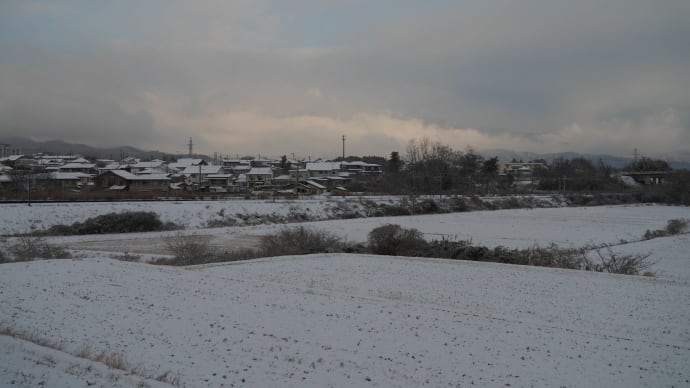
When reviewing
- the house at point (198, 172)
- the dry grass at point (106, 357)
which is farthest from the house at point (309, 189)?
the dry grass at point (106, 357)

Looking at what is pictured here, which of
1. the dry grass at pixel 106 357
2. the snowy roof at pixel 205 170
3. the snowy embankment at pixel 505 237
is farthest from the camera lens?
the snowy roof at pixel 205 170

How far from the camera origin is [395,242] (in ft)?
64.4

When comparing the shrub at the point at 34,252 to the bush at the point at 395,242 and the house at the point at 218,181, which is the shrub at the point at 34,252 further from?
the house at the point at 218,181

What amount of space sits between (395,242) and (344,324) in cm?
1106

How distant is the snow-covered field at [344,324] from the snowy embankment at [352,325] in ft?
0.10

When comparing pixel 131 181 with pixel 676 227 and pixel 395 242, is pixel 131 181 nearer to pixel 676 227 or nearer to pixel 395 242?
pixel 395 242

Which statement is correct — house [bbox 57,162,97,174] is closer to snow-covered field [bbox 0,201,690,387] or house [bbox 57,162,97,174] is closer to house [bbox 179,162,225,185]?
house [bbox 179,162,225,185]

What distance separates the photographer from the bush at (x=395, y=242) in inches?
761

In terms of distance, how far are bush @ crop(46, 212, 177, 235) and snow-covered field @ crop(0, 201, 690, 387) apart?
17201 millimetres

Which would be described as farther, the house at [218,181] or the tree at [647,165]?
the tree at [647,165]

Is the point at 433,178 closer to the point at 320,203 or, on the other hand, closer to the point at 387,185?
the point at 387,185

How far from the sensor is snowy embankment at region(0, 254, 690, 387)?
6.62m

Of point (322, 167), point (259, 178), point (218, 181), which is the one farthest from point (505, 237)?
point (322, 167)


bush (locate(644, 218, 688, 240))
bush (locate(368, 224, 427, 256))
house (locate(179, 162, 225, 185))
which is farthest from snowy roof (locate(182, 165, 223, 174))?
bush (locate(368, 224, 427, 256))
